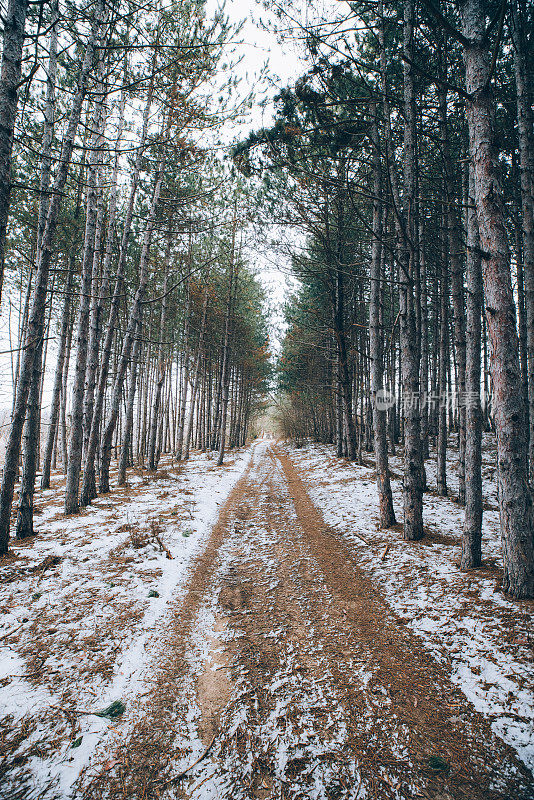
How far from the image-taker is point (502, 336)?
3881 millimetres

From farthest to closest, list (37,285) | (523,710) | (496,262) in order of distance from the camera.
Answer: (37,285)
(496,262)
(523,710)

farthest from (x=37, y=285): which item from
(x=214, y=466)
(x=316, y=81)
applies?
(x=214, y=466)

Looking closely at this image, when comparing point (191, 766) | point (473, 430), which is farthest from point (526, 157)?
point (191, 766)

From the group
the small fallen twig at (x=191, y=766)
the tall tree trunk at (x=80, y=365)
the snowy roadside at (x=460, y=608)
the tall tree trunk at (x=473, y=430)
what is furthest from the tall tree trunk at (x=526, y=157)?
the tall tree trunk at (x=80, y=365)

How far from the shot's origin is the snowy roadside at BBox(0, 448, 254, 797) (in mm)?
2408

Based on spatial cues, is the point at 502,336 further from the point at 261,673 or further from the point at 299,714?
the point at 261,673

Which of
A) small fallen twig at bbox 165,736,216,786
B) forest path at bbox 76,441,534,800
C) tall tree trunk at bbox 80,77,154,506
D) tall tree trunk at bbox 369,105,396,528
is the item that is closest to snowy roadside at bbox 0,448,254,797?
forest path at bbox 76,441,534,800

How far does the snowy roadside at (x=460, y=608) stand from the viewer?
8.78 feet

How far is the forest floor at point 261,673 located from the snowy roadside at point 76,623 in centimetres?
2

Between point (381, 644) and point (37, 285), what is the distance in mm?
7494

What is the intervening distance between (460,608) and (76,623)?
4499mm

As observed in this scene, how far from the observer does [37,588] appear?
4402mm

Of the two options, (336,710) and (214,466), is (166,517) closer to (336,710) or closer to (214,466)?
(336,710)

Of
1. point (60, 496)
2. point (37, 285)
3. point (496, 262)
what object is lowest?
point (60, 496)
